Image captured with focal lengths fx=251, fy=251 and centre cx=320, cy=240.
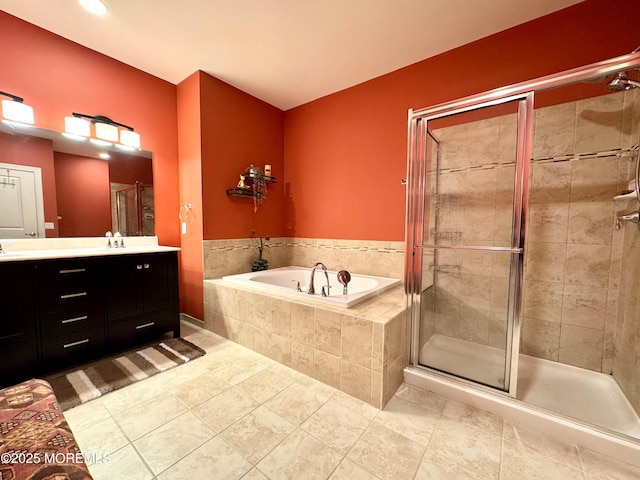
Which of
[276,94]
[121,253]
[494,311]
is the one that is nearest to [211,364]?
[121,253]

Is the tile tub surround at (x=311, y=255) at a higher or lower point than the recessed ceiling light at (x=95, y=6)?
lower

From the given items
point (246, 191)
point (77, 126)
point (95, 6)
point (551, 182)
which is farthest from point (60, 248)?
point (551, 182)

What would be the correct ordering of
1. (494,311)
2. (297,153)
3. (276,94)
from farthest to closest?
(297,153) → (276,94) → (494,311)

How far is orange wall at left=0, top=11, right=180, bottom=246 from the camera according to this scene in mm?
1926

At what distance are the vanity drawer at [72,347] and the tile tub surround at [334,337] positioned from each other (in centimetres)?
102

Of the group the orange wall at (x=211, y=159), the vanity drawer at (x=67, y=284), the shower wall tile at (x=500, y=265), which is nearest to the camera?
the vanity drawer at (x=67, y=284)

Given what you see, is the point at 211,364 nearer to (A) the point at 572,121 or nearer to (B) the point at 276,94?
(B) the point at 276,94

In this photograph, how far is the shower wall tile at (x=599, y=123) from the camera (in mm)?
1682

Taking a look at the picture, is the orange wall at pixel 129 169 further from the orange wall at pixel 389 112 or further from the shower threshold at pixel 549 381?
the shower threshold at pixel 549 381

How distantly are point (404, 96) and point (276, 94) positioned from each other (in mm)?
1480

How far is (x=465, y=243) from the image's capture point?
212cm

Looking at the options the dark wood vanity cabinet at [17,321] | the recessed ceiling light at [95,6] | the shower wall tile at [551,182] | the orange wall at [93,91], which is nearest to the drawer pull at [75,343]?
the dark wood vanity cabinet at [17,321]

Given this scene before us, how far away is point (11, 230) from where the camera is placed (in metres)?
1.91

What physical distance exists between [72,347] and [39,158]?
1.55m
